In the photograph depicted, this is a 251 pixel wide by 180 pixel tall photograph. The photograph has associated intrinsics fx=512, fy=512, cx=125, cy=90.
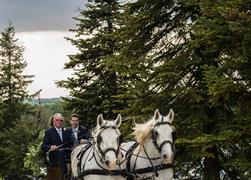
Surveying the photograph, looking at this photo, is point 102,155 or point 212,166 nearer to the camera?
point 102,155

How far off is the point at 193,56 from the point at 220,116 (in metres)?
1.98

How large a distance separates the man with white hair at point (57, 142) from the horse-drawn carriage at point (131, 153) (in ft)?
2.82

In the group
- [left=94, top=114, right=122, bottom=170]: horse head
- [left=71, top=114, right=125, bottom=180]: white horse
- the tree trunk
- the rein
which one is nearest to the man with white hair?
[left=71, top=114, right=125, bottom=180]: white horse

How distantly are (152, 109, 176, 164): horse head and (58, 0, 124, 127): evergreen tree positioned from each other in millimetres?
16074

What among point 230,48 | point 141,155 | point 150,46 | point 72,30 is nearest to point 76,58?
point 72,30

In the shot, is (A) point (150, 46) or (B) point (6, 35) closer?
(A) point (150, 46)

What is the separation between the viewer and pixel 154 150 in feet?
34.2

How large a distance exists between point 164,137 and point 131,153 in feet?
4.21

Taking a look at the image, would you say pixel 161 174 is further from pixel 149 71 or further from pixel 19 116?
pixel 19 116

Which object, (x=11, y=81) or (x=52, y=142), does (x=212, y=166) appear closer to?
(x=52, y=142)

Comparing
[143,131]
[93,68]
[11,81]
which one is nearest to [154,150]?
[143,131]

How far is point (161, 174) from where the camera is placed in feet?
33.9

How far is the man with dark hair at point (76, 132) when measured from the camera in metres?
12.2

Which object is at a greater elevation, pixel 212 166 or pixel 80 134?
pixel 80 134
